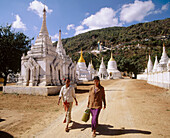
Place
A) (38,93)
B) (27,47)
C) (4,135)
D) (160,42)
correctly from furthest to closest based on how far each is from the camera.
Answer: (160,42) → (27,47) → (38,93) → (4,135)

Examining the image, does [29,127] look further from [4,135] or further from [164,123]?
[164,123]

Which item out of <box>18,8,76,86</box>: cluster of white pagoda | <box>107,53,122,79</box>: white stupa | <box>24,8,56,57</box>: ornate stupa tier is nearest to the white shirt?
<box>18,8,76,86</box>: cluster of white pagoda

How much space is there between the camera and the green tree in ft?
55.2

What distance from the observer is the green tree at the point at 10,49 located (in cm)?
1683

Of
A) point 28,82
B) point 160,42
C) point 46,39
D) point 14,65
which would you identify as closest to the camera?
point 28,82

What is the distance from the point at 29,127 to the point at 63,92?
5.75 ft

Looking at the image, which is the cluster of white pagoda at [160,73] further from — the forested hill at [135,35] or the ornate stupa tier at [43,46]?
the forested hill at [135,35]

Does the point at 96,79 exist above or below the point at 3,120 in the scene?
above

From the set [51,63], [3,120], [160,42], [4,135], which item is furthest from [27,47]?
[160,42]

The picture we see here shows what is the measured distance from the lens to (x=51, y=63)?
1411cm

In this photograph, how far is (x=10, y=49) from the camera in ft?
56.7

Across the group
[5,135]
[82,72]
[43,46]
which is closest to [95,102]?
[5,135]

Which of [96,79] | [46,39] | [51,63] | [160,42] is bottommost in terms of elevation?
[96,79]

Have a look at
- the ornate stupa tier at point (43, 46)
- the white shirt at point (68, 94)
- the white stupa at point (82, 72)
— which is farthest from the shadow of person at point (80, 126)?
the white stupa at point (82, 72)
